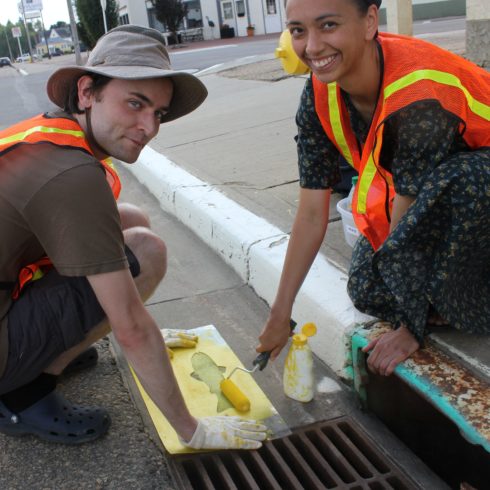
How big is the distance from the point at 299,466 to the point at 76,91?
4.61ft

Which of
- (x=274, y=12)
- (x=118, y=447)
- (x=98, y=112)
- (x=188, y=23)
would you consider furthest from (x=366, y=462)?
(x=188, y=23)

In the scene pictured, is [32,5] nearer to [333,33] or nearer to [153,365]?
[333,33]

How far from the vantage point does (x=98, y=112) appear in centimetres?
196

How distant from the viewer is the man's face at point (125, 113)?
194 centimetres

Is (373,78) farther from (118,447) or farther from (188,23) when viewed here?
(188,23)

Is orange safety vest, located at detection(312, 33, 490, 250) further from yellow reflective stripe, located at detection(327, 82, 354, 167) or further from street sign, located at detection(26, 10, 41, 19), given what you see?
street sign, located at detection(26, 10, 41, 19)

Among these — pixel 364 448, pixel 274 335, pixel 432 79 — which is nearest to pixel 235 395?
pixel 274 335

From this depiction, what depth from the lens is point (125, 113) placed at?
77.0 inches

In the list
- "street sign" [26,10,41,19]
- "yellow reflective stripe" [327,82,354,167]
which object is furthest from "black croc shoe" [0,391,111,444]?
"street sign" [26,10,41,19]

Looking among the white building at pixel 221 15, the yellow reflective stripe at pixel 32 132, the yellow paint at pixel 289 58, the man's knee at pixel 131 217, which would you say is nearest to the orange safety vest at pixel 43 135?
the yellow reflective stripe at pixel 32 132

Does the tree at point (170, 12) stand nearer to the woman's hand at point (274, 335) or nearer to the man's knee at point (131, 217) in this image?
the man's knee at point (131, 217)

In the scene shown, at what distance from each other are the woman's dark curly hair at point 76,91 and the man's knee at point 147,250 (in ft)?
1.72

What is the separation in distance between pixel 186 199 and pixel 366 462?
2.42m

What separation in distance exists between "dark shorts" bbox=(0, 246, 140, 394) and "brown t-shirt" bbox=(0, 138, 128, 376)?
0.95 ft
